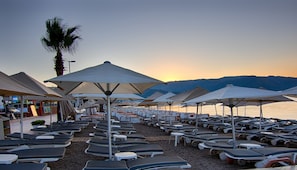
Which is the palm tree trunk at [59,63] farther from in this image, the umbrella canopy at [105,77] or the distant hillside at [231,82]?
the distant hillside at [231,82]

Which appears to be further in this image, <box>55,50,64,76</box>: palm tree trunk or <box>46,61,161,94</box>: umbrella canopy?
<box>55,50,64,76</box>: palm tree trunk

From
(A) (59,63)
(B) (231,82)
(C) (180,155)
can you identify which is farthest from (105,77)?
(B) (231,82)

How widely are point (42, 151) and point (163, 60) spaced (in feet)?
45.1

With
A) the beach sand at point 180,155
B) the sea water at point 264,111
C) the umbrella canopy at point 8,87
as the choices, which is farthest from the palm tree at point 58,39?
the umbrella canopy at point 8,87

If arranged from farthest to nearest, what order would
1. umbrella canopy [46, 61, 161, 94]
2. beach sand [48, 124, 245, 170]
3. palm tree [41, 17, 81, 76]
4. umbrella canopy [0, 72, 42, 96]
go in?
palm tree [41, 17, 81, 76]
beach sand [48, 124, 245, 170]
umbrella canopy [46, 61, 161, 94]
umbrella canopy [0, 72, 42, 96]

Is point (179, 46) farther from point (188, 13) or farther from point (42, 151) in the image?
point (42, 151)

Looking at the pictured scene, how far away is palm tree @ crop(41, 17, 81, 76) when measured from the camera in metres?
13.3

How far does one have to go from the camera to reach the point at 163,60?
1800cm

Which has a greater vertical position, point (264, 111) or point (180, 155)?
point (180, 155)

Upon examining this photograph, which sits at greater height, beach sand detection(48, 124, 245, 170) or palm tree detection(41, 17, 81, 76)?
palm tree detection(41, 17, 81, 76)

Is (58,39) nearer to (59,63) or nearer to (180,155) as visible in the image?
(59,63)

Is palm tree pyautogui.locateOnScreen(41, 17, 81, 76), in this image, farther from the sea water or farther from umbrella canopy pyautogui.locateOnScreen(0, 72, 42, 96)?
umbrella canopy pyautogui.locateOnScreen(0, 72, 42, 96)

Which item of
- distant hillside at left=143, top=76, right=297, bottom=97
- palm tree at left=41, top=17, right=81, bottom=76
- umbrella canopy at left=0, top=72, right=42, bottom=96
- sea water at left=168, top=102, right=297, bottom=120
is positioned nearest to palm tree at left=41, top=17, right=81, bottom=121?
palm tree at left=41, top=17, right=81, bottom=76

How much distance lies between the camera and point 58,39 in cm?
1342
